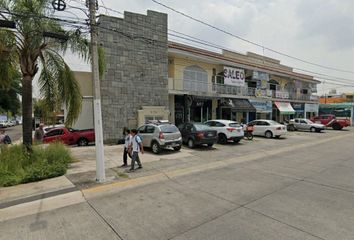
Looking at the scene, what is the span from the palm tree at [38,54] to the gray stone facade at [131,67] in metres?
6.73

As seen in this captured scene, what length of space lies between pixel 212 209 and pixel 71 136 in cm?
1474

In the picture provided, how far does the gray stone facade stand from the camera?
1778 cm

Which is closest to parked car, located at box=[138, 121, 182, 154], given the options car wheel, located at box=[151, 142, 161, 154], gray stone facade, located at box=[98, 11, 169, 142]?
car wheel, located at box=[151, 142, 161, 154]

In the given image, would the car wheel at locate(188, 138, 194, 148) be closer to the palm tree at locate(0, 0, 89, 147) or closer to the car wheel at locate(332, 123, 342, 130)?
the palm tree at locate(0, 0, 89, 147)

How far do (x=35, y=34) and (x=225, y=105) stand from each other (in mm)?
19442

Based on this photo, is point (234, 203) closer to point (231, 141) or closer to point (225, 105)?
point (231, 141)

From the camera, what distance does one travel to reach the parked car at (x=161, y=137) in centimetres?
1310

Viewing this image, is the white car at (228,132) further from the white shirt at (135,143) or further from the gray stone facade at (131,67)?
the white shirt at (135,143)

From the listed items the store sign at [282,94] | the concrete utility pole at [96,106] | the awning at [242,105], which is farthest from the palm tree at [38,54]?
the store sign at [282,94]

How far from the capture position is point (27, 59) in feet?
32.9

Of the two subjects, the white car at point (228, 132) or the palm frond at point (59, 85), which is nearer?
the palm frond at point (59, 85)

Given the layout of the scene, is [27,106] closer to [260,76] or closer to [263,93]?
[260,76]

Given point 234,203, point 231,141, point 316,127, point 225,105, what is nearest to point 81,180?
point 234,203

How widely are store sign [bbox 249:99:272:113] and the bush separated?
2242 centimetres
